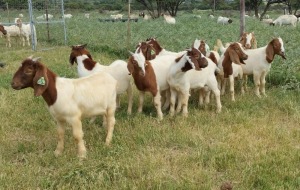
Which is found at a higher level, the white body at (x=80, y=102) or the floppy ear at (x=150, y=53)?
the floppy ear at (x=150, y=53)

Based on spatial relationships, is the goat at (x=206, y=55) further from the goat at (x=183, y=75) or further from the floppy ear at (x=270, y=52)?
the floppy ear at (x=270, y=52)

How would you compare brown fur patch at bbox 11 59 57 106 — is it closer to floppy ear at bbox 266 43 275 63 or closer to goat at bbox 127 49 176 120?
goat at bbox 127 49 176 120

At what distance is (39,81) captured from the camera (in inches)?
203

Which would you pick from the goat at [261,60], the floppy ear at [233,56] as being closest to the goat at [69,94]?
the floppy ear at [233,56]

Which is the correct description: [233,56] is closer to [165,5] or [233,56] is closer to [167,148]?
[167,148]

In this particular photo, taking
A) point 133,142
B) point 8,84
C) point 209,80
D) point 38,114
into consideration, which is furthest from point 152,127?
point 8,84

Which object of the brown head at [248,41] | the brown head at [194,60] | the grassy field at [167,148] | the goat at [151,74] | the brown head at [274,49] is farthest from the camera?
the brown head at [248,41]

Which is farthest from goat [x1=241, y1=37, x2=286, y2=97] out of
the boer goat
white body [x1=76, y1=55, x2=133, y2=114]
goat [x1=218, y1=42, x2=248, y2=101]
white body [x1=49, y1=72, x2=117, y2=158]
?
white body [x1=49, y1=72, x2=117, y2=158]

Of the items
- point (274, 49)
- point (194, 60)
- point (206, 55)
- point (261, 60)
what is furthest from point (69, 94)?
point (274, 49)

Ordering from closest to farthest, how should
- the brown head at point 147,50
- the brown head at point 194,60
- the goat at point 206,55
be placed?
the brown head at point 194,60, the goat at point 206,55, the brown head at point 147,50

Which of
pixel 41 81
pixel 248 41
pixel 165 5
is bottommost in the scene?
pixel 41 81

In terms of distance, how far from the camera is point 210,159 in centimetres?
538

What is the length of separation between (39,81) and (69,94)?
0.50 metres

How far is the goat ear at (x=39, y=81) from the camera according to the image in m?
5.17
